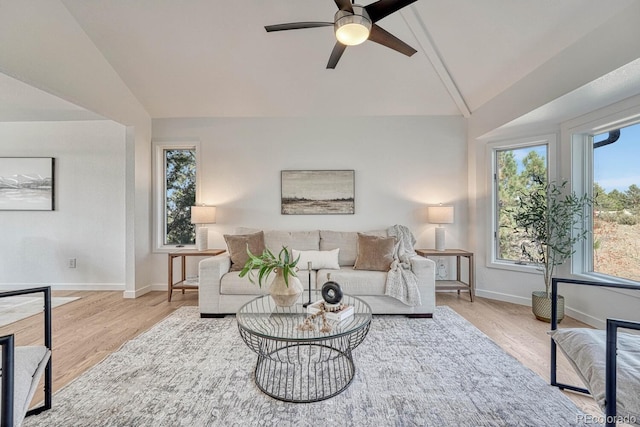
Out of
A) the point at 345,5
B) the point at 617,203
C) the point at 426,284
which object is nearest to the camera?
the point at 345,5

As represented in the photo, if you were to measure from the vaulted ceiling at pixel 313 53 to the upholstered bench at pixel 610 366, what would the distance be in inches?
94.7

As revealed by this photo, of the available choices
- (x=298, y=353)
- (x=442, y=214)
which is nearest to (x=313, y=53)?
(x=442, y=214)

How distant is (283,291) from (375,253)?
5.13 feet

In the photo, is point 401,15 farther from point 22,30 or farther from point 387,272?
point 22,30

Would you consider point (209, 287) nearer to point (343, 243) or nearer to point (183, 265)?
point (183, 265)

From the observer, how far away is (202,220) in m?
3.78

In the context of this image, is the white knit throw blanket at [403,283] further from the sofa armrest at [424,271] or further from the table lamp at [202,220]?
the table lamp at [202,220]

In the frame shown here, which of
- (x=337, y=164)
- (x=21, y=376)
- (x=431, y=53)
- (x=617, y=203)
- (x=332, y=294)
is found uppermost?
(x=431, y=53)

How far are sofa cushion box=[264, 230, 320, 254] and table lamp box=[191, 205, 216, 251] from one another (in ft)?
2.68

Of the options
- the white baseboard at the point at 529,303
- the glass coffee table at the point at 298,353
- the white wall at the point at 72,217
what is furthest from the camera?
the white wall at the point at 72,217

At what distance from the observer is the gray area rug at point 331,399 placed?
1.53m

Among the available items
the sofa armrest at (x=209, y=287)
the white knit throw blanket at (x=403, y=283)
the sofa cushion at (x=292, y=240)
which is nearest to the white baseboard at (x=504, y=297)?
the white knit throw blanket at (x=403, y=283)

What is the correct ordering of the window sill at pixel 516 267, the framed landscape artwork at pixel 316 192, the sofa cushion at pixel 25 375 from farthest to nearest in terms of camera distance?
1. the framed landscape artwork at pixel 316 192
2. the window sill at pixel 516 267
3. the sofa cushion at pixel 25 375

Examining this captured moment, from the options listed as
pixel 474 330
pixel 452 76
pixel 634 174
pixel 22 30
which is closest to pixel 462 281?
pixel 474 330
